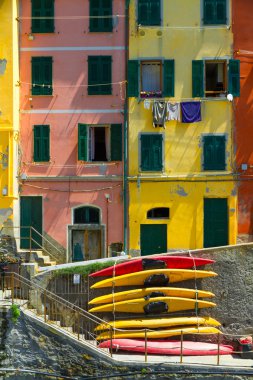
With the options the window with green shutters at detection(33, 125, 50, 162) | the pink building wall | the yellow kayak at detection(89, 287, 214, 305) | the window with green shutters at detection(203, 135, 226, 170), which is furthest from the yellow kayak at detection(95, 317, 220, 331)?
the window with green shutters at detection(33, 125, 50, 162)

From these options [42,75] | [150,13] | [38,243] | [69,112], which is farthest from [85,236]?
[150,13]

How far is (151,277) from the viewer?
854 inches

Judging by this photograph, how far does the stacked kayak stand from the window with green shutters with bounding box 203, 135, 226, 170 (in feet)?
15.0

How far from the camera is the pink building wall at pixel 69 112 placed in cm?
2522

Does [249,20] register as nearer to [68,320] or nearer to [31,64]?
[31,64]

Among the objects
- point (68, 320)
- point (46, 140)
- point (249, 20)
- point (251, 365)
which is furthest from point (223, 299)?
point (249, 20)

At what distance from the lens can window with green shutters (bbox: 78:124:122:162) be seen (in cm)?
2514

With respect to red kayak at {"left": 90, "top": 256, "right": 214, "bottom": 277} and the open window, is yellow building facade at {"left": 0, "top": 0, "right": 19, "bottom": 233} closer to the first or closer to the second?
red kayak at {"left": 90, "top": 256, "right": 214, "bottom": 277}

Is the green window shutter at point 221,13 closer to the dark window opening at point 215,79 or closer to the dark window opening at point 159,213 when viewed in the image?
the dark window opening at point 215,79

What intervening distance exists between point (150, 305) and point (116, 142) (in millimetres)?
7285

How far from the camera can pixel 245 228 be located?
2495 centimetres

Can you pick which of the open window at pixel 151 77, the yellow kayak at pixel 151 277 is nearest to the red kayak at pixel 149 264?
the yellow kayak at pixel 151 277

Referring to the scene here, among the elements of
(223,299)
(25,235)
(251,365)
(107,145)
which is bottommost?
(251,365)

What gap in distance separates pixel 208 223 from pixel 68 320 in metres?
7.11
